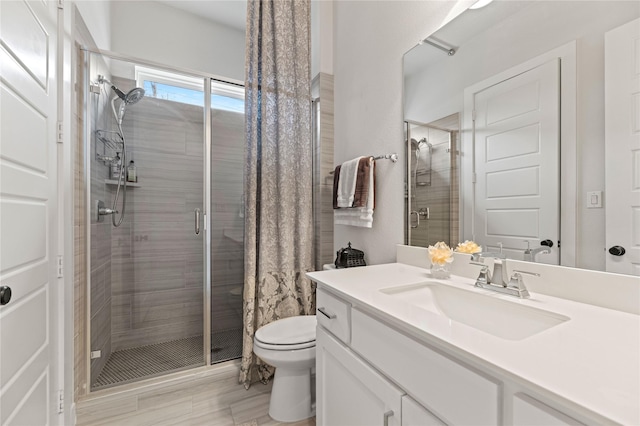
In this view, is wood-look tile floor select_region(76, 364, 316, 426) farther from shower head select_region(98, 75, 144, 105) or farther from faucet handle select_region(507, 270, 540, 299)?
shower head select_region(98, 75, 144, 105)

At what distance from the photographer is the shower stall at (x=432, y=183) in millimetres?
1284

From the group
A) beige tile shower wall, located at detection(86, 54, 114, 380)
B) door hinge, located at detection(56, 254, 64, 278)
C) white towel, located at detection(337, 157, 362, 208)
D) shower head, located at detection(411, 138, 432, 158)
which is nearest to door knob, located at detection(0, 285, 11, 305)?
door hinge, located at detection(56, 254, 64, 278)

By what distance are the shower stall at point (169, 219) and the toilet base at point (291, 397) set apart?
0.66 meters

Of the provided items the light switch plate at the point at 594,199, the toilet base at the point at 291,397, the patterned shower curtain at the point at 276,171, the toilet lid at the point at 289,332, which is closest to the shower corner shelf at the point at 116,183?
the patterned shower curtain at the point at 276,171

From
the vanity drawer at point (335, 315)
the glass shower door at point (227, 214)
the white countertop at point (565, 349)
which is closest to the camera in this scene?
the white countertop at point (565, 349)

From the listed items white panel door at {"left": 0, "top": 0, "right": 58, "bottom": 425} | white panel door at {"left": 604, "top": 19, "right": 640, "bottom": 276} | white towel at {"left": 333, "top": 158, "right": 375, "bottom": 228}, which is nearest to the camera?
white panel door at {"left": 604, "top": 19, "right": 640, "bottom": 276}

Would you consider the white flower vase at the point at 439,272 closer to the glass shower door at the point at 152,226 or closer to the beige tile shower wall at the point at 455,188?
the beige tile shower wall at the point at 455,188

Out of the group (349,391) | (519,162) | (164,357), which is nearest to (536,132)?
(519,162)

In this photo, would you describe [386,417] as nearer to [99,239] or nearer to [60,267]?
[60,267]

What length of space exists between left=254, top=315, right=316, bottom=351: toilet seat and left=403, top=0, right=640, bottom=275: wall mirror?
81 cm

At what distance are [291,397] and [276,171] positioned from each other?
1348 mm

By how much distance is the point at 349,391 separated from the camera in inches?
37.8

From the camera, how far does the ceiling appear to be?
235cm

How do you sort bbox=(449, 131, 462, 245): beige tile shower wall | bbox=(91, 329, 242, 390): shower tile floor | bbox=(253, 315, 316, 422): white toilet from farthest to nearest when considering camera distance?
bbox=(91, 329, 242, 390): shower tile floor < bbox=(253, 315, 316, 422): white toilet < bbox=(449, 131, 462, 245): beige tile shower wall
